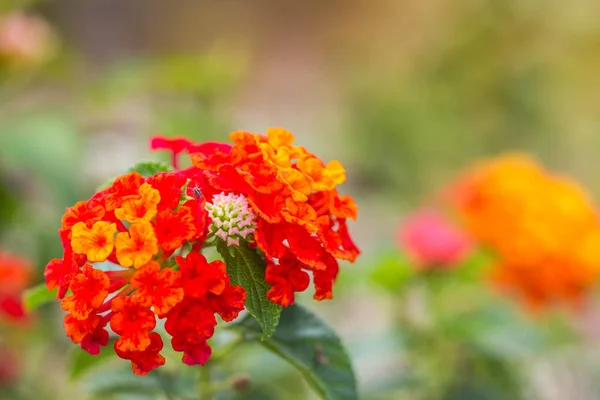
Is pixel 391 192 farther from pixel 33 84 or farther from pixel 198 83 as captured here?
pixel 33 84

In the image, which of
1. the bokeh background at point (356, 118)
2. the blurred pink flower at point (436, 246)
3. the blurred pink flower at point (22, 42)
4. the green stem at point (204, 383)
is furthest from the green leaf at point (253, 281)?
the blurred pink flower at point (22, 42)

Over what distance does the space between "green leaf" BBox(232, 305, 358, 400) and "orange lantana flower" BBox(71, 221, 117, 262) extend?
135 millimetres

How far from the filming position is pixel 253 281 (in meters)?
0.46

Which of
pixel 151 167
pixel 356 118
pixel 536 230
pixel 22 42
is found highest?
pixel 356 118

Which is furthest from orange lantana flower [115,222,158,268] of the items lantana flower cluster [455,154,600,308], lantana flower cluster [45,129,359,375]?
lantana flower cluster [455,154,600,308]

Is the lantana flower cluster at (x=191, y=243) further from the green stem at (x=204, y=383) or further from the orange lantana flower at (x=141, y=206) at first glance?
the green stem at (x=204, y=383)

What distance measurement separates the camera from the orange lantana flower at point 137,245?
1.40 feet

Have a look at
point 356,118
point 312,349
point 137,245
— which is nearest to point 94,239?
point 137,245

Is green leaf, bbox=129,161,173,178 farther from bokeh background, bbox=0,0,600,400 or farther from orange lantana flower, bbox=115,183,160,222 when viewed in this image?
bokeh background, bbox=0,0,600,400

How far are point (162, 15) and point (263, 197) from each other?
2.88 meters

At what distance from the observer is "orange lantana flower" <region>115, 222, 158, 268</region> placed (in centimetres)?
43

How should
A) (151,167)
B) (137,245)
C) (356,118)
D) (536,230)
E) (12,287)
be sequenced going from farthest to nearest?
1. (356,118)
2. (536,230)
3. (12,287)
4. (151,167)
5. (137,245)

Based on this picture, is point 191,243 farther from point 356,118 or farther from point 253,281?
point 356,118

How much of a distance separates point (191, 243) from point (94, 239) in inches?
2.6
